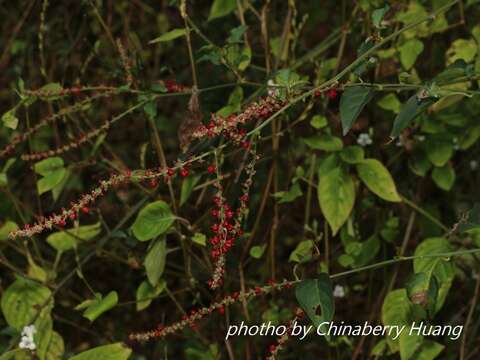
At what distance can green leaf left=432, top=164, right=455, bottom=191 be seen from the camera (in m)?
1.88

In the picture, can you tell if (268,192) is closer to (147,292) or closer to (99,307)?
(147,292)

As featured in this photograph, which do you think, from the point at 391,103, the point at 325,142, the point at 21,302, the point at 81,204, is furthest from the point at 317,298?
the point at 21,302

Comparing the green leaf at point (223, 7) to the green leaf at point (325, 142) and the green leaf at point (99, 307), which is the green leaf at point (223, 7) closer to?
the green leaf at point (325, 142)

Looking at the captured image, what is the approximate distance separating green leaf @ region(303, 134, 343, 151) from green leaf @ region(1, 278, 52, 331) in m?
0.72

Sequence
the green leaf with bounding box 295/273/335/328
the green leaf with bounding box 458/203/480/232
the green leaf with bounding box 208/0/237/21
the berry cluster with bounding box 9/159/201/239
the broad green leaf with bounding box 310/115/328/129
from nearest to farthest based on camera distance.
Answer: the berry cluster with bounding box 9/159/201/239, the green leaf with bounding box 295/273/335/328, the green leaf with bounding box 458/203/480/232, the broad green leaf with bounding box 310/115/328/129, the green leaf with bounding box 208/0/237/21

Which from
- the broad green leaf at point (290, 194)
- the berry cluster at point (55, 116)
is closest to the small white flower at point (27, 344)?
the berry cluster at point (55, 116)

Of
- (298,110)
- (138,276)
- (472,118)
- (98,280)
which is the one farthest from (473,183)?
(98,280)

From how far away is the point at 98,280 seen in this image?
2.61 meters

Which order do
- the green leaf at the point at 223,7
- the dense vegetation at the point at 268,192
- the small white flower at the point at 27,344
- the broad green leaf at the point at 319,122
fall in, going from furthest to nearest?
the green leaf at the point at 223,7 < the broad green leaf at the point at 319,122 < the small white flower at the point at 27,344 < the dense vegetation at the point at 268,192

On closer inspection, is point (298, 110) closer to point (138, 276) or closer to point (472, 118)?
point (472, 118)

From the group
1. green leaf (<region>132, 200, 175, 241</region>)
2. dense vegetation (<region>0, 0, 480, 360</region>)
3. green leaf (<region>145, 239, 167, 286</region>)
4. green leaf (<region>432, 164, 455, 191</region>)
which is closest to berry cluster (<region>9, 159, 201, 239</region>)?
dense vegetation (<region>0, 0, 480, 360</region>)

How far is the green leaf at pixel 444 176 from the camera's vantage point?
1.88m

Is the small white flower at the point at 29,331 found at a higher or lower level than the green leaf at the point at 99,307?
lower

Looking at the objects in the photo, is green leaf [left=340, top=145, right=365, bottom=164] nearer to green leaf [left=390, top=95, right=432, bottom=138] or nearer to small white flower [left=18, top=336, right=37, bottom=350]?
green leaf [left=390, top=95, right=432, bottom=138]
